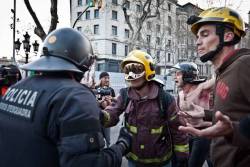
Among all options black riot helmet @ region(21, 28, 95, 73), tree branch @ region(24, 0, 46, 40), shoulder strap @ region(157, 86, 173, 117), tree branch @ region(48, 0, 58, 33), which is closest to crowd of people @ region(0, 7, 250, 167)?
black riot helmet @ region(21, 28, 95, 73)

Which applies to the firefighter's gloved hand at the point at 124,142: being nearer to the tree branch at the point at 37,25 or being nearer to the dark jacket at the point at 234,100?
the dark jacket at the point at 234,100

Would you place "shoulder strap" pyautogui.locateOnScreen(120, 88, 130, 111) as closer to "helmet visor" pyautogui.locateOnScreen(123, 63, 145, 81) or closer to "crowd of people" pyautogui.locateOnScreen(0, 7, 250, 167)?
"helmet visor" pyautogui.locateOnScreen(123, 63, 145, 81)

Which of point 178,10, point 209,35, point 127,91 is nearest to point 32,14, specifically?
point 127,91

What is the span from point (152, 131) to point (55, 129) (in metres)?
1.77

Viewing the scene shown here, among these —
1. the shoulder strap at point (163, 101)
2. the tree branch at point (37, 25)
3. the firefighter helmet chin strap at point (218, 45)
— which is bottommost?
the shoulder strap at point (163, 101)

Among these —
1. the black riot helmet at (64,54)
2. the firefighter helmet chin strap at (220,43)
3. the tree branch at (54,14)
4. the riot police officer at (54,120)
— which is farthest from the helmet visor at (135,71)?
the tree branch at (54,14)

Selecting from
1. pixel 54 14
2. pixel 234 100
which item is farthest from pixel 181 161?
pixel 54 14

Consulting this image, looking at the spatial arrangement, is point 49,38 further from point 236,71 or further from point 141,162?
point 141,162

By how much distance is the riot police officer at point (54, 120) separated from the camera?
1.87 metres

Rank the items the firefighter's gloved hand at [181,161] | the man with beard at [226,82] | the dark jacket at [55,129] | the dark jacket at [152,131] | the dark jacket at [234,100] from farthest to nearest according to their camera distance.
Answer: the firefighter's gloved hand at [181,161], the dark jacket at [152,131], the dark jacket at [234,100], the man with beard at [226,82], the dark jacket at [55,129]

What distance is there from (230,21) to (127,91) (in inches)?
58.8

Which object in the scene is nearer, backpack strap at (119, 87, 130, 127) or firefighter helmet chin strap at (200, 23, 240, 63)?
firefighter helmet chin strap at (200, 23, 240, 63)

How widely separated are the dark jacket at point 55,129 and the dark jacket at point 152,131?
1480 mm

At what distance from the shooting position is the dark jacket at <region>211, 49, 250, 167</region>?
2.26 m
